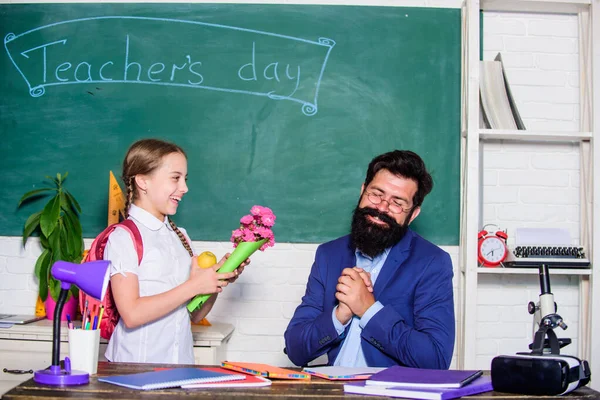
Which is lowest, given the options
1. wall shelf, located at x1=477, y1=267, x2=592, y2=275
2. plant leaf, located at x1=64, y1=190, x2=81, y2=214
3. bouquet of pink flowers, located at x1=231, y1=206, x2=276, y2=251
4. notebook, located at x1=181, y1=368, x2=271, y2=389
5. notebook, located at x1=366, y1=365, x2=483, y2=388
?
notebook, located at x1=181, y1=368, x2=271, y2=389

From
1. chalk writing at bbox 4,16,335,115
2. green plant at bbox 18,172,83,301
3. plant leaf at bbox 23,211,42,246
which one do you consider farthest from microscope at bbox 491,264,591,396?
plant leaf at bbox 23,211,42,246

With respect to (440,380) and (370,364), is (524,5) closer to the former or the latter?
(370,364)

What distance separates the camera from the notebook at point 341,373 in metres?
1.81

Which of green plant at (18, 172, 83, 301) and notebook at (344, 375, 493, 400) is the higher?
green plant at (18, 172, 83, 301)

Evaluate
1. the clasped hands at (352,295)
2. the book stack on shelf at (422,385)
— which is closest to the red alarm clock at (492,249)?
the clasped hands at (352,295)

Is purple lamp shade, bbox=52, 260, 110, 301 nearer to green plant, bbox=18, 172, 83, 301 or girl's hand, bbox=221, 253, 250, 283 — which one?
girl's hand, bbox=221, 253, 250, 283

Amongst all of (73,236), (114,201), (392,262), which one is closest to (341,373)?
(392,262)

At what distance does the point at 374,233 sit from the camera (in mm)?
2449

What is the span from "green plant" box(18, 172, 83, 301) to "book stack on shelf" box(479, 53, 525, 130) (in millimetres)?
2011

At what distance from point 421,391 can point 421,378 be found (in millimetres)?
105

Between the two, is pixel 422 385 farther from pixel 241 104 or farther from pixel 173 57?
pixel 173 57

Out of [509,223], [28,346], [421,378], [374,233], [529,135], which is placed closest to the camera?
[421,378]

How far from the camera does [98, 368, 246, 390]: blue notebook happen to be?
5.36ft

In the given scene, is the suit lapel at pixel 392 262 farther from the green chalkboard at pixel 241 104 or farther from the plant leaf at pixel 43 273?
the plant leaf at pixel 43 273
